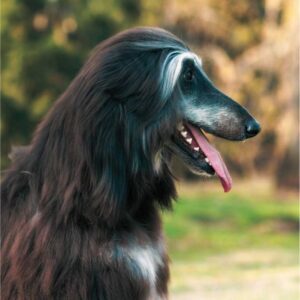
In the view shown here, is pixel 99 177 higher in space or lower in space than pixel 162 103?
lower

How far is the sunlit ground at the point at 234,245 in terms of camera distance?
6.33m

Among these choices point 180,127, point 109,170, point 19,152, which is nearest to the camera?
point 109,170

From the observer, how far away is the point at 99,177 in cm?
285

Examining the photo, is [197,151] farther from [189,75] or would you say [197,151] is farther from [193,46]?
[193,46]

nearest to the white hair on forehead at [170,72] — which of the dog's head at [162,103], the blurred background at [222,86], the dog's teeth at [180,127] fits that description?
the dog's head at [162,103]

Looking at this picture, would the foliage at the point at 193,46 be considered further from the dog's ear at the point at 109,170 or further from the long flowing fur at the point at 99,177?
the dog's ear at the point at 109,170

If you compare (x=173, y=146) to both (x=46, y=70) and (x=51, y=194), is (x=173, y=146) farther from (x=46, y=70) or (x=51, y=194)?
(x=46, y=70)

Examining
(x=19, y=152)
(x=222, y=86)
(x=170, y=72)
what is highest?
(x=170, y=72)

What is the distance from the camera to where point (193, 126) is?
3.10 meters

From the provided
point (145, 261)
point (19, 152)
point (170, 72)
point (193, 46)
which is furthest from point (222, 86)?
point (145, 261)

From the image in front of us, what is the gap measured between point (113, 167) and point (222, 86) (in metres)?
13.8

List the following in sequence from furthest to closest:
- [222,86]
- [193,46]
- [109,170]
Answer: [222,86], [193,46], [109,170]

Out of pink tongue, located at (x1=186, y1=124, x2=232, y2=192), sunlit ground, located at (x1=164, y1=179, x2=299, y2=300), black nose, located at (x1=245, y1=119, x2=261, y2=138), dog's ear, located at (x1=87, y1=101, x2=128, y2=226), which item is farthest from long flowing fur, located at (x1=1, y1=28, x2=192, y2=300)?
sunlit ground, located at (x1=164, y1=179, x2=299, y2=300)

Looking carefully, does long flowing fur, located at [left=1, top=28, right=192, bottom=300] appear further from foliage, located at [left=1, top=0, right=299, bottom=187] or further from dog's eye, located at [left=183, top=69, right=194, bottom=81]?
foliage, located at [left=1, top=0, right=299, bottom=187]
